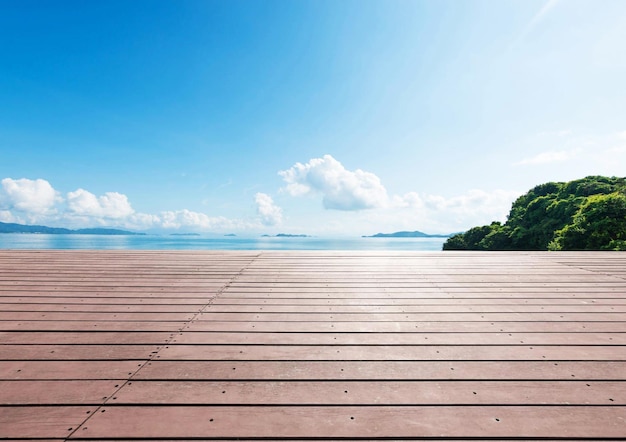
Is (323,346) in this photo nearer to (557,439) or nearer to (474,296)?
(557,439)

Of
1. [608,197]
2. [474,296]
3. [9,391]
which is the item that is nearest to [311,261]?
[474,296]

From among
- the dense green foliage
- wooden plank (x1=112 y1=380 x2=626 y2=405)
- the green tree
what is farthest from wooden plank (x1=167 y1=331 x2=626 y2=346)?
the green tree

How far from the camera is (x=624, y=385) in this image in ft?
5.21

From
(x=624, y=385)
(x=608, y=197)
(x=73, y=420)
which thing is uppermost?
(x=608, y=197)

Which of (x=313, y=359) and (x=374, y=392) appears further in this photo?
(x=313, y=359)

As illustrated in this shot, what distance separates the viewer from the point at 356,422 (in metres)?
1.32

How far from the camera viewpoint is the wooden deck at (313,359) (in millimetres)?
1328

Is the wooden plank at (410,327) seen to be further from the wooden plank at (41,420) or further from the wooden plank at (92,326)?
the wooden plank at (41,420)

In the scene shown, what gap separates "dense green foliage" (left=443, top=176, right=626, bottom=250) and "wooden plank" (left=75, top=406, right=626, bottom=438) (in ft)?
55.7

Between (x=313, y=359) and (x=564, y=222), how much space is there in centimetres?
2901

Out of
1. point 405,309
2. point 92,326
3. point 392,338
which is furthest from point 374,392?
point 92,326

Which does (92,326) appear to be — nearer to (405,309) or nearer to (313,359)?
(313,359)

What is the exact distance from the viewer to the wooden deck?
1328 mm

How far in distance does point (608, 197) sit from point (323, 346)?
826 inches
